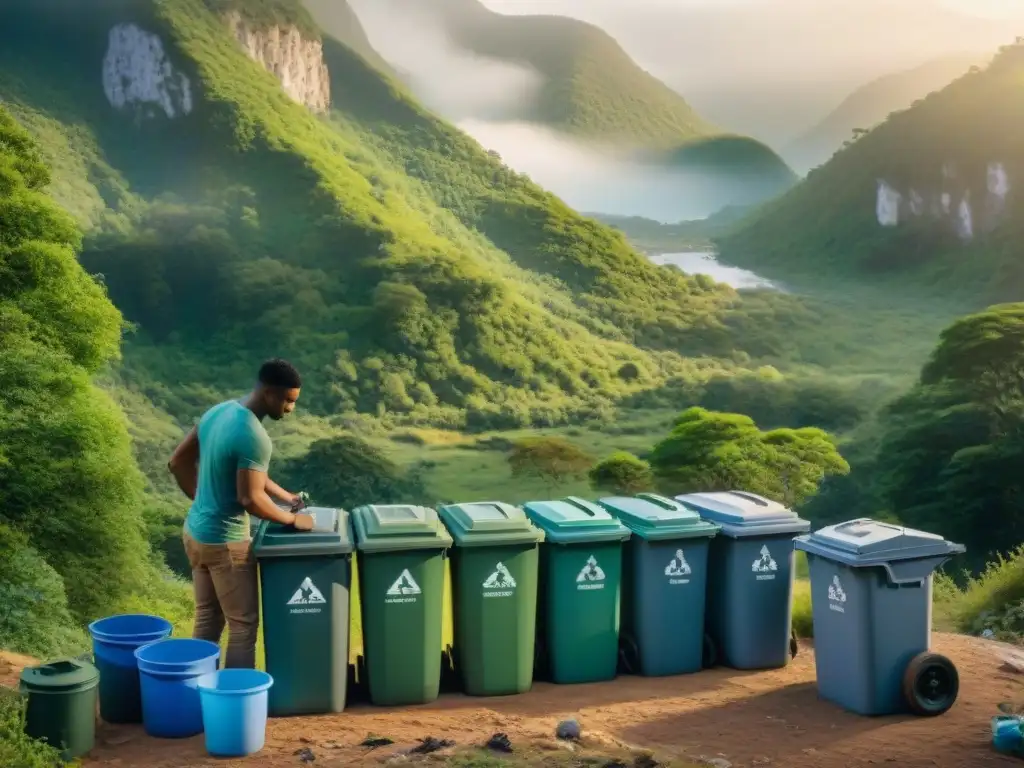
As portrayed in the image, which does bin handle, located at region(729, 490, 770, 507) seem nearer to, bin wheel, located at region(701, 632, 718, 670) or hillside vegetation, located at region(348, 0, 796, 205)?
bin wheel, located at region(701, 632, 718, 670)

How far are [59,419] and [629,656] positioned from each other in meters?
11.0

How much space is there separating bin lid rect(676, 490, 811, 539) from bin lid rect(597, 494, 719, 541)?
0.11 m

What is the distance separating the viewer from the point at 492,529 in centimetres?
603

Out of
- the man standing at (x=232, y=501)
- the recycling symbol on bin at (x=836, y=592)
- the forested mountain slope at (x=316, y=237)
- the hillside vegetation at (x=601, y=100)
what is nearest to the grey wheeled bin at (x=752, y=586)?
the recycling symbol on bin at (x=836, y=592)

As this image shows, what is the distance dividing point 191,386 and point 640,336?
754 inches

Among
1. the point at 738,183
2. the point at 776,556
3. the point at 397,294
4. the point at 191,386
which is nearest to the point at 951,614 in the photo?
the point at 776,556

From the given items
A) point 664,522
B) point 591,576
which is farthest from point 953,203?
point 591,576

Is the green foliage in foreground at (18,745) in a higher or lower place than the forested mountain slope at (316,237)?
lower

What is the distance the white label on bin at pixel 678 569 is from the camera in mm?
6414

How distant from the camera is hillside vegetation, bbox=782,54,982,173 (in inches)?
2235

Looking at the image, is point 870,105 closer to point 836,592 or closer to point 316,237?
point 316,237

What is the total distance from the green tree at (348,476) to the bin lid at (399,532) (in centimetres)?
2948

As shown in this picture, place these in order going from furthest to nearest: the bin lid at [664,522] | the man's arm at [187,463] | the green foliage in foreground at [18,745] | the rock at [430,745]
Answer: the bin lid at [664,522]
the man's arm at [187,463]
the rock at [430,745]
the green foliage in foreground at [18,745]

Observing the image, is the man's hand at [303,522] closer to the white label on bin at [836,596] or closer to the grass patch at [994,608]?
the white label on bin at [836,596]
